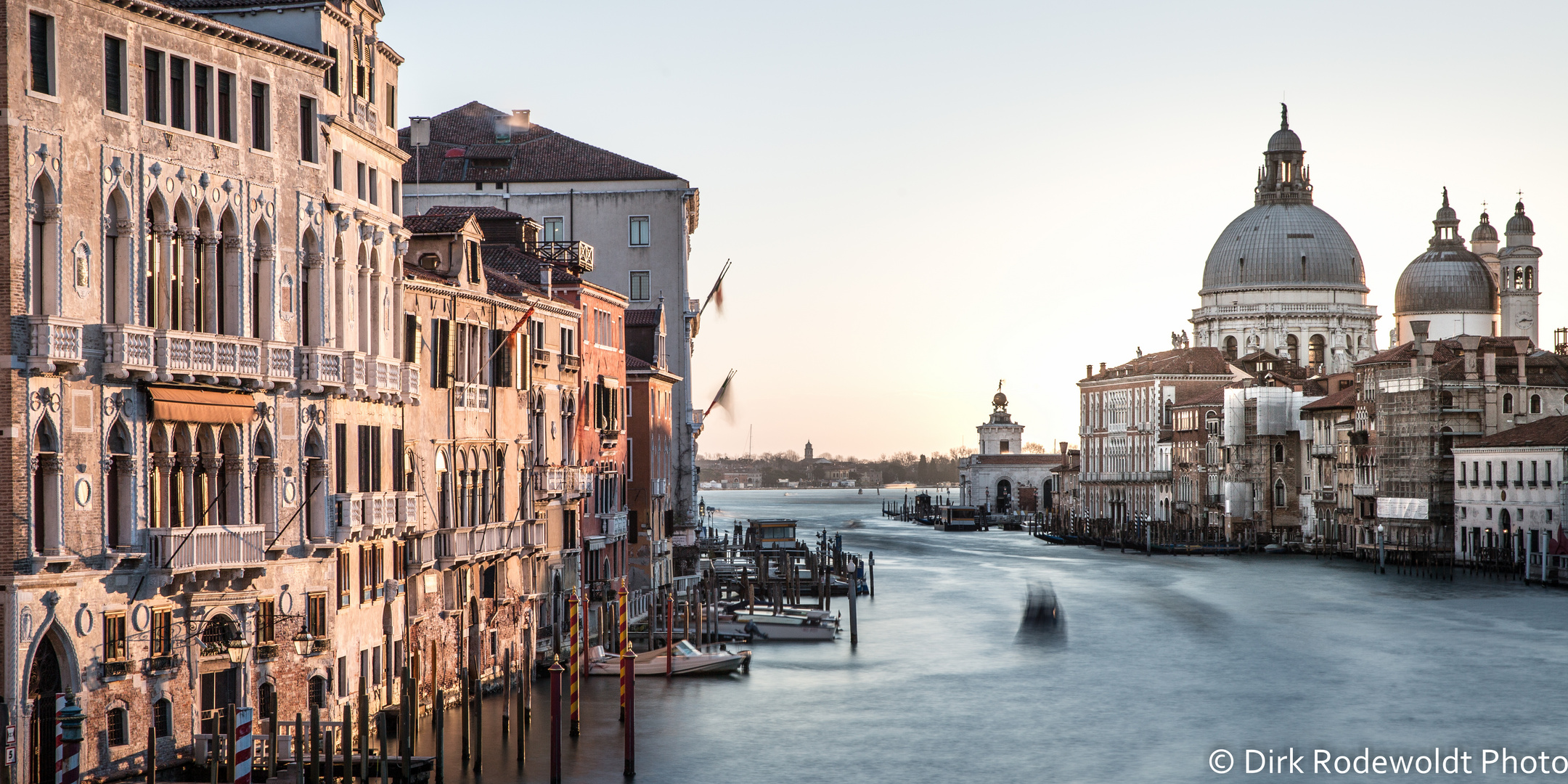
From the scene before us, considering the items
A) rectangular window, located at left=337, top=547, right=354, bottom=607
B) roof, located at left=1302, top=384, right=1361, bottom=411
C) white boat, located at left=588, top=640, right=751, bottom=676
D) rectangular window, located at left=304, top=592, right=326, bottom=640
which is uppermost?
roof, located at left=1302, top=384, right=1361, bottom=411

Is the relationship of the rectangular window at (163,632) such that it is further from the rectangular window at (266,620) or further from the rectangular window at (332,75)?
the rectangular window at (332,75)

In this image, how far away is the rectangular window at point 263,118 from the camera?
62.9 ft

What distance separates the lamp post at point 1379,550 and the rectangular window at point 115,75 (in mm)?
53026

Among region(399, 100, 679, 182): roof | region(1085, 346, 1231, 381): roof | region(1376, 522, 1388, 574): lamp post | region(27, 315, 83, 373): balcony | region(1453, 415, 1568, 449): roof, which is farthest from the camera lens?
region(1085, 346, 1231, 381): roof

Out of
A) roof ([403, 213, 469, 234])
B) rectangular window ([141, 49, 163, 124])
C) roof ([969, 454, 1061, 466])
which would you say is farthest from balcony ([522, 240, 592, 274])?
roof ([969, 454, 1061, 466])

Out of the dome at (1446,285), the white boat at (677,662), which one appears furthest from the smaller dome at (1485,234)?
the white boat at (677,662)

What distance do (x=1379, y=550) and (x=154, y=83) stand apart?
5463 centimetres

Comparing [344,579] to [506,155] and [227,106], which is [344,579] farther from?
[506,155]

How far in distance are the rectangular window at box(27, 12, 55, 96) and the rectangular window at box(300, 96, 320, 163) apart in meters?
3.60

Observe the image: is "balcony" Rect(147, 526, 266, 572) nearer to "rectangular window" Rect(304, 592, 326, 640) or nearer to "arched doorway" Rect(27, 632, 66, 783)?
"rectangular window" Rect(304, 592, 326, 640)

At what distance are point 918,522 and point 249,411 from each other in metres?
115

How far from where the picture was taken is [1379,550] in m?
64.1

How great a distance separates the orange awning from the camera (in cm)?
1748

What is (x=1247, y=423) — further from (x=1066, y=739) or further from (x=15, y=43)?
(x=15, y=43)
